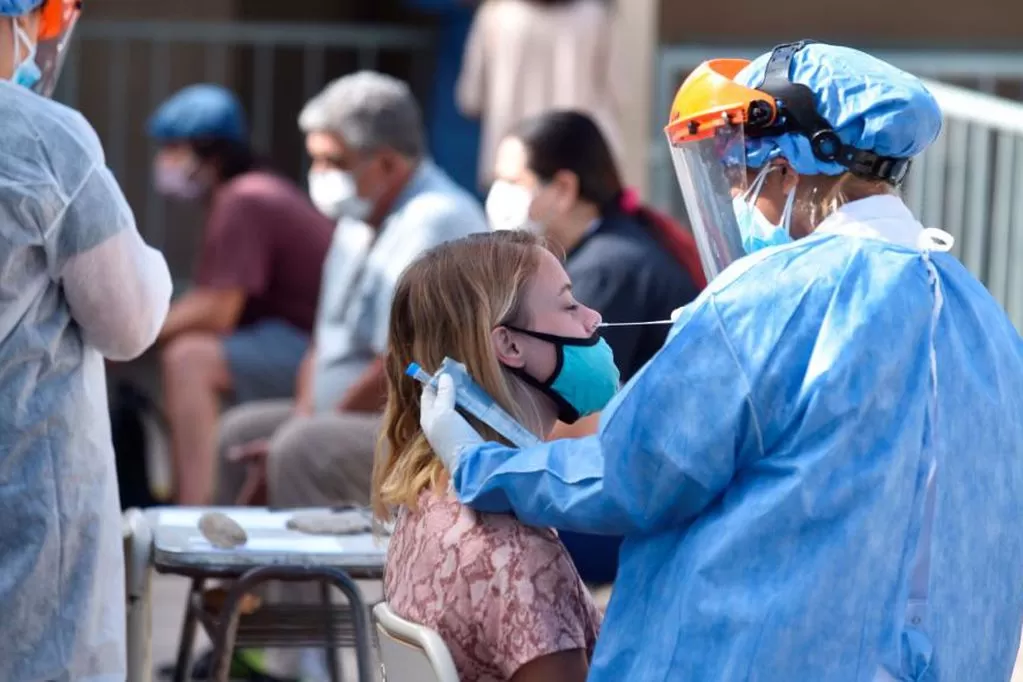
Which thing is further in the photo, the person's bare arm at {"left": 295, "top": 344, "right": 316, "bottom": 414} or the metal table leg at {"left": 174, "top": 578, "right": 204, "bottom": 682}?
the person's bare arm at {"left": 295, "top": 344, "right": 316, "bottom": 414}

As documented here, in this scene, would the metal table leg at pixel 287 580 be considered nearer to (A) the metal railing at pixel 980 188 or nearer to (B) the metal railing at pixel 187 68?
(A) the metal railing at pixel 980 188

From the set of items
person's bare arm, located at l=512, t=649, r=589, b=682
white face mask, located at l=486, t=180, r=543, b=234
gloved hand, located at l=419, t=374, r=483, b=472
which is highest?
gloved hand, located at l=419, t=374, r=483, b=472

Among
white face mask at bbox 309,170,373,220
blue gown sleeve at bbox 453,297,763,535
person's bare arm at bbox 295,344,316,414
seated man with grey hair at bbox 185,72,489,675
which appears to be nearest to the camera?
blue gown sleeve at bbox 453,297,763,535

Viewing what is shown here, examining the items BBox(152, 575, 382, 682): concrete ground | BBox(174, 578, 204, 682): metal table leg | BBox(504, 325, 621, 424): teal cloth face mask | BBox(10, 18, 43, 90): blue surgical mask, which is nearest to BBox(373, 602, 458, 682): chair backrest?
BBox(504, 325, 621, 424): teal cloth face mask

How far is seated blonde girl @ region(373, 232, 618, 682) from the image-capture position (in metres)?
2.63

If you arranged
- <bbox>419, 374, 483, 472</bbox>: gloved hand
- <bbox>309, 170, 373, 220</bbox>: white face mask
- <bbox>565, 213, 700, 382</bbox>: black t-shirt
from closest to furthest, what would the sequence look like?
<bbox>419, 374, 483, 472</bbox>: gloved hand → <bbox>565, 213, 700, 382</bbox>: black t-shirt → <bbox>309, 170, 373, 220</bbox>: white face mask

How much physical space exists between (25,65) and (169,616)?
277cm

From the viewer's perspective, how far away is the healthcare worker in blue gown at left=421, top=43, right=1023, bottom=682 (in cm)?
241

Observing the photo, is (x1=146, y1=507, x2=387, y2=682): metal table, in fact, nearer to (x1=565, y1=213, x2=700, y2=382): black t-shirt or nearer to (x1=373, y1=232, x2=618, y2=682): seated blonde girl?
(x1=373, y1=232, x2=618, y2=682): seated blonde girl

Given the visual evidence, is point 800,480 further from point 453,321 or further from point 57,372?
point 57,372

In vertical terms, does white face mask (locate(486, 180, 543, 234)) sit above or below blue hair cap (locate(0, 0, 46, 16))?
below

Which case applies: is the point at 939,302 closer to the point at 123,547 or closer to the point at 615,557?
the point at 123,547

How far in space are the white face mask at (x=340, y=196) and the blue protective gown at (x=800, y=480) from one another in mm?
2863

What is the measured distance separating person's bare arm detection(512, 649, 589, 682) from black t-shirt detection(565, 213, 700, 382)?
65.1 inches
